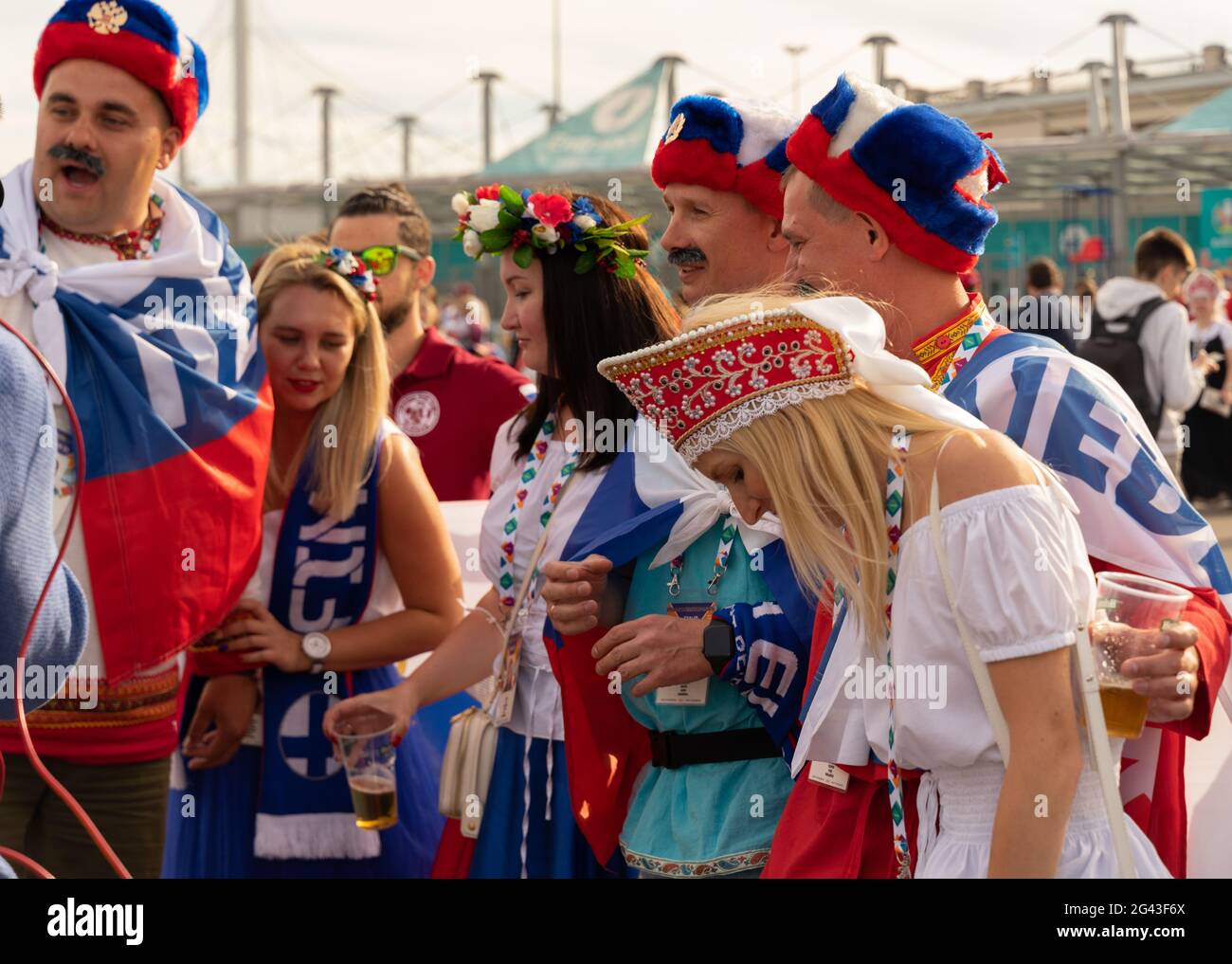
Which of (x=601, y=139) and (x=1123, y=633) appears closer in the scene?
(x=1123, y=633)

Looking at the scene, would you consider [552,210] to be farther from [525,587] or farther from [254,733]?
[254,733]

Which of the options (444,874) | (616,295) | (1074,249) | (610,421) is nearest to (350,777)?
(444,874)

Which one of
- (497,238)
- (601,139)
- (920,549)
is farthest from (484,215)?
(601,139)

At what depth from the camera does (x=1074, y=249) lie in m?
17.9

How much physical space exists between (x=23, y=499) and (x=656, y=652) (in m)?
1.08

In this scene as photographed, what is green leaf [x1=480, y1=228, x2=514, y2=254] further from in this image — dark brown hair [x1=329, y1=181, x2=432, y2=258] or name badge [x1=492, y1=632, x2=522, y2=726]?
dark brown hair [x1=329, y1=181, x2=432, y2=258]

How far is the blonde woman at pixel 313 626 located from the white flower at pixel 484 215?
1.57ft

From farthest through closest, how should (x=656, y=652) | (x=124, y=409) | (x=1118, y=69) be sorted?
1. (x=1118, y=69)
2. (x=124, y=409)
3. (x=656, y=652)

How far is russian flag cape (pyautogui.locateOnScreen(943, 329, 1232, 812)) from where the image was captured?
223 centimetres

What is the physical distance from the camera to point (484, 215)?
3.29m

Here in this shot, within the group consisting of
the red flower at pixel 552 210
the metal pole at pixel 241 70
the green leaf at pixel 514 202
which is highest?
the metal pole at pixel 241 70

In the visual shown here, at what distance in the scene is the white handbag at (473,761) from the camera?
312cm

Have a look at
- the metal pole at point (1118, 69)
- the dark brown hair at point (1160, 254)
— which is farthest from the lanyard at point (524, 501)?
the metal pole at point (1118, 69)

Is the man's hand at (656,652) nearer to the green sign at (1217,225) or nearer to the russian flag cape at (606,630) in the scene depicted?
the russian flag cape at (606,630)
